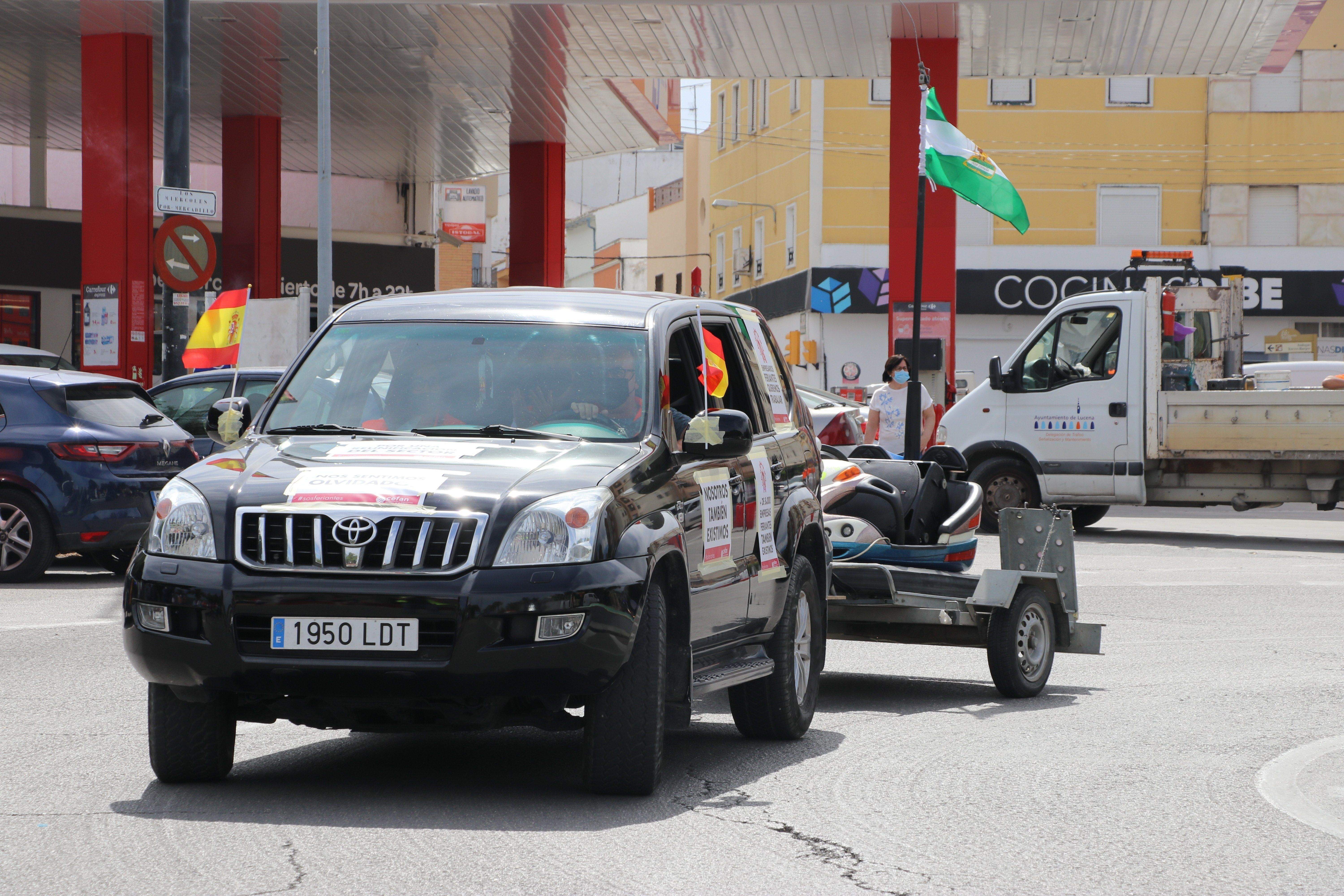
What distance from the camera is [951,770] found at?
6852 millimetres

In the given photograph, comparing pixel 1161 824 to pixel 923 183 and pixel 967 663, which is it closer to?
pixel 967 663

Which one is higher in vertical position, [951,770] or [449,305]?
[449,305]

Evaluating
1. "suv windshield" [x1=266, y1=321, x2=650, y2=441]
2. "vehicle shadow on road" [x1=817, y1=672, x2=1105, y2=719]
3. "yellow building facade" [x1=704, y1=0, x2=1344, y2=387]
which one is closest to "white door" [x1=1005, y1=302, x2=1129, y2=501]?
"vehicle shadow on road" [x1=817, y1=672, x2=1105, y2=719]

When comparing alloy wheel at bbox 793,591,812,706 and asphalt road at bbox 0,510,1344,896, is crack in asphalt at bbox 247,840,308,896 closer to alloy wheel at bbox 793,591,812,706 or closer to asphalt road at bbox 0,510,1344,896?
asphalt road at bbox 0,510,1344,896

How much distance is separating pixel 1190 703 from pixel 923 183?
37.4 ft

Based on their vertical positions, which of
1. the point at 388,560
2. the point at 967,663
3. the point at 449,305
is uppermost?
the point at 449,305

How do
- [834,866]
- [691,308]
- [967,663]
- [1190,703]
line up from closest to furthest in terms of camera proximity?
[834,866]
[691,308]
[1190,703]
[967,663]

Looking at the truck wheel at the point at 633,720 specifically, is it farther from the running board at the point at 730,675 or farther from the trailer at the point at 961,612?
the trailer at the point at 961,612

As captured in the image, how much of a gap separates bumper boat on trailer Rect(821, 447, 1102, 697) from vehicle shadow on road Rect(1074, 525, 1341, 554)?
9.79 metres

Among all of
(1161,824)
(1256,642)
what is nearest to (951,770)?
(1161,824)

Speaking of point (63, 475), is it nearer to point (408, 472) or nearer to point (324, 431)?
point (324, 431)

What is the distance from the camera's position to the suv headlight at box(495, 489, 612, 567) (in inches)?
222

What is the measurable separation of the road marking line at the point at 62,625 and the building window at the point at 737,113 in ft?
150

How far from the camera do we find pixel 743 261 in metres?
55.5
